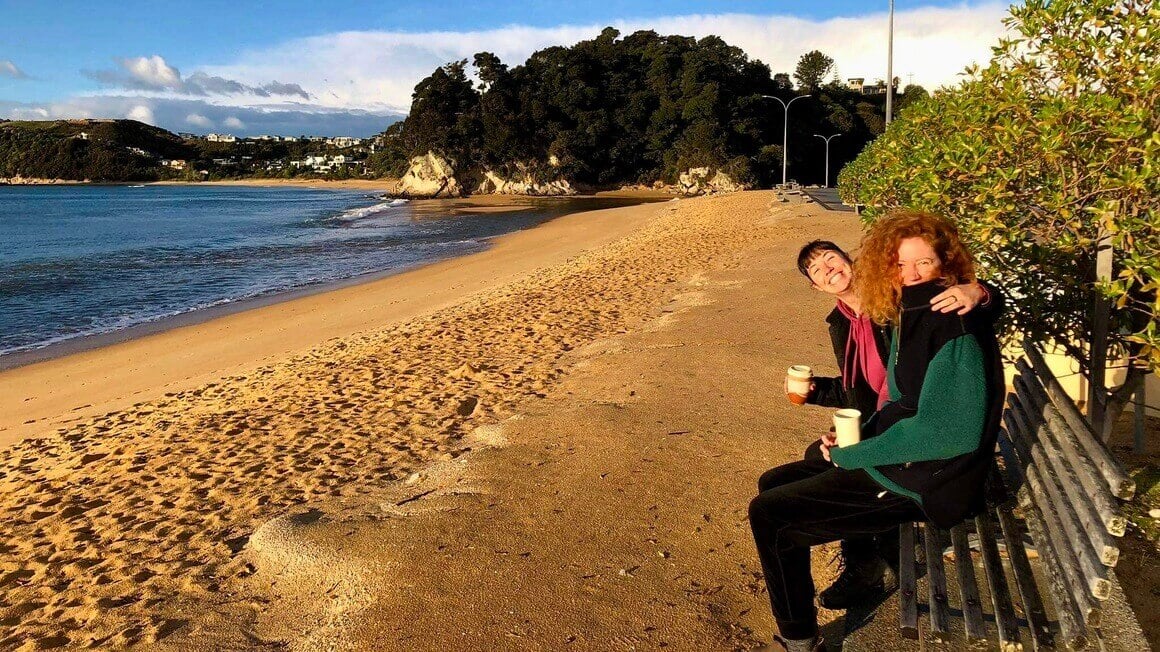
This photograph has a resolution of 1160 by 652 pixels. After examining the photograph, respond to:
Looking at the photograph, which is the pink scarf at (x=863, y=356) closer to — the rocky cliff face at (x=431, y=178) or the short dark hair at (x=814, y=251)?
the short dark hair at (x=814, y=251)

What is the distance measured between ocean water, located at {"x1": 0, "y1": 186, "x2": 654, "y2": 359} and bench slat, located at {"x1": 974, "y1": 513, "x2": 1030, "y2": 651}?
14.2 m

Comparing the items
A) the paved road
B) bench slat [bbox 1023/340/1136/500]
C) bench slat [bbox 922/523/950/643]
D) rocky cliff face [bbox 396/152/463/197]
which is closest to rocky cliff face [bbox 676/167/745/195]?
rocky cliff face [bbox 396/152/463/197]

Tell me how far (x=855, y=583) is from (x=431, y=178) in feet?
272

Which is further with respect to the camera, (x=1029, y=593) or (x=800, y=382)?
(x=800, y=382)

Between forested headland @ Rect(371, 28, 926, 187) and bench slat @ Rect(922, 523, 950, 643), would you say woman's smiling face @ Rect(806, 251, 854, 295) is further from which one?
forested headland @ Rect(371, 28, 926, 187)

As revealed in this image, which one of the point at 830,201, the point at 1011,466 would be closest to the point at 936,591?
the point at 1011,466

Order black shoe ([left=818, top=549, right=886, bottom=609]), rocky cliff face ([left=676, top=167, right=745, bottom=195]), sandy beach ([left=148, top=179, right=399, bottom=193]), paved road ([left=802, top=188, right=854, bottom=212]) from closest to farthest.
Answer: black shoe ([left=818, top=549, right=886, bottom=609]), paved road ([left=802, top=188, right=854, bottom=212]), rocky cliff face ([left=676, top=167, right=745, bottom=195]), sandy beach ([left=148, top=179, right=399, bottom=193])

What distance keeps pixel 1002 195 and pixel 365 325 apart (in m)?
10.5

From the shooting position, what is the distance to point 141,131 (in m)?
165

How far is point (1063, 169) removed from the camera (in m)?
3.38

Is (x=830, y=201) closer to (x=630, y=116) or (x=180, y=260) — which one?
(x=180, y=260)

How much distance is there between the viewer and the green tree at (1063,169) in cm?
303

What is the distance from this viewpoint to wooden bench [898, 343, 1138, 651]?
2.05 meters

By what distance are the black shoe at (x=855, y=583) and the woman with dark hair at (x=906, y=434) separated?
40 centimetres
